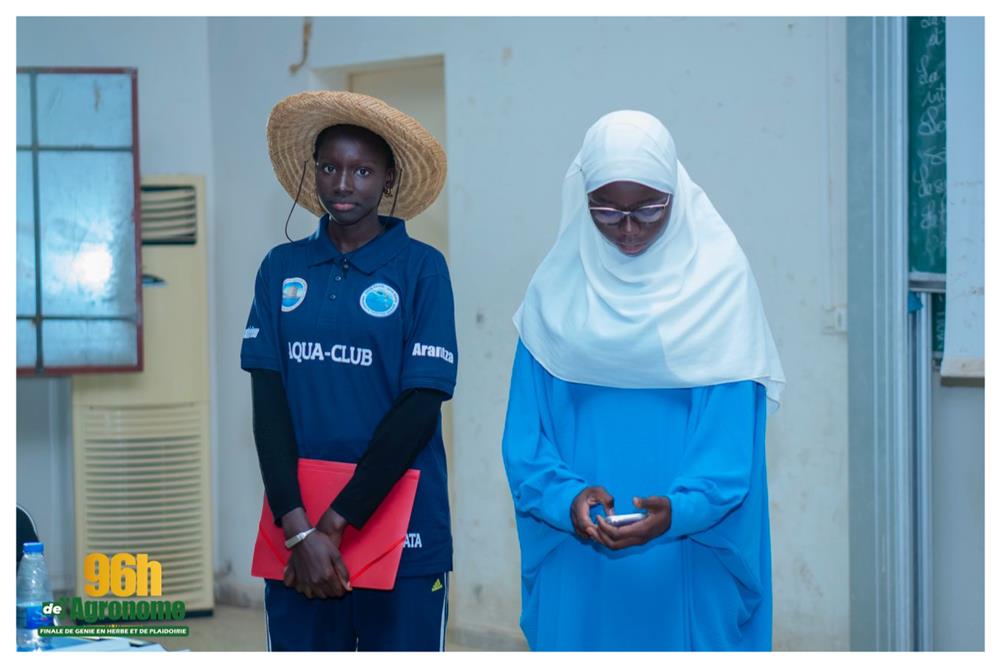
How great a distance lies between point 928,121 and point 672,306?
1.81m

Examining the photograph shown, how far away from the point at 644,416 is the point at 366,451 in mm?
487

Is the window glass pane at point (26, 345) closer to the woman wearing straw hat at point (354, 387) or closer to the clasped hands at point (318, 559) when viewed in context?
the woman wearing straw hat at point (354, 387)

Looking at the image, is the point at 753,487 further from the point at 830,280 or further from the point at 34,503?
the point at 34,503

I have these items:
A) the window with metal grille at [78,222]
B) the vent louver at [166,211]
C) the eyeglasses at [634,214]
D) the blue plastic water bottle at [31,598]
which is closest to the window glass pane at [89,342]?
the window with metal grille at [78,222]

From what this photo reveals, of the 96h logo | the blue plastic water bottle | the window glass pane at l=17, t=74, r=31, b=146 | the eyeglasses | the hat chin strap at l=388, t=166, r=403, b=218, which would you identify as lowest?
the 96h logo

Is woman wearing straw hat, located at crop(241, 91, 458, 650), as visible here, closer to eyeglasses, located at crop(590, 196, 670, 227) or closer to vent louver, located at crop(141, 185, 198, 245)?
eyeglasses, located at crop(590, 196, 670, 227)

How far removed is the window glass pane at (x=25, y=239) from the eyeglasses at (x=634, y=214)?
9.64ft

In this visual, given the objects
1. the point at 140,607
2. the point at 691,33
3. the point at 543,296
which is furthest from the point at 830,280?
the point at 140,607

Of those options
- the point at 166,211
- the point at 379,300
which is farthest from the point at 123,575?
the point at 379,300

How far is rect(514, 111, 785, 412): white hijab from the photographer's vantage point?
189 cm

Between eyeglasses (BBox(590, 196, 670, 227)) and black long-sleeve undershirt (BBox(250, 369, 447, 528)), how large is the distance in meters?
0.46

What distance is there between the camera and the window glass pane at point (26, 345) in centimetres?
420

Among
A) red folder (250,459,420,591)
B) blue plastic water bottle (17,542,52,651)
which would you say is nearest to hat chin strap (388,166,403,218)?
red folder (250,459,420,591)

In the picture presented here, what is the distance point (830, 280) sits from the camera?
3.56 m
